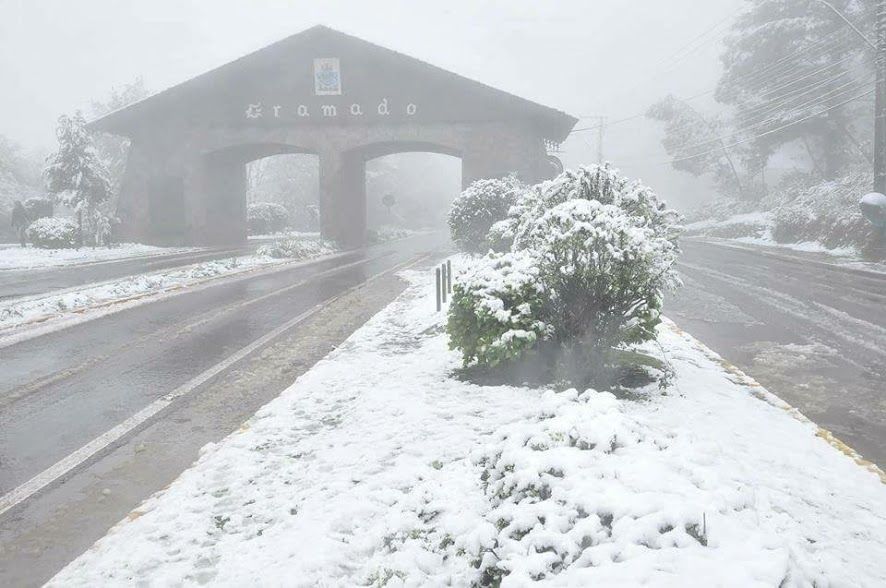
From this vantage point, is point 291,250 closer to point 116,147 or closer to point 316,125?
point 316,125

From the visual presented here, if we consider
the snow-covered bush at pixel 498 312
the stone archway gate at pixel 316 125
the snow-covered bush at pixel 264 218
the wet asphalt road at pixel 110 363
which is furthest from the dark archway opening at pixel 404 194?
the snow-covered bush at pixel 498 312

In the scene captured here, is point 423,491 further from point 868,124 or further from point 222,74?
point 868,124

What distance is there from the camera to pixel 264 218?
1937 inches

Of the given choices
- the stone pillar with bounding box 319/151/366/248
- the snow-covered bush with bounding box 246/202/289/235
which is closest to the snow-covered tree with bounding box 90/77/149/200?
the snow-covered bush with bounding box 246/202/289/235

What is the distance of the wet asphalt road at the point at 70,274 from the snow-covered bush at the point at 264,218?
27.0 metres

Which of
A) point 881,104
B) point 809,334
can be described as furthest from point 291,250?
point 881,104

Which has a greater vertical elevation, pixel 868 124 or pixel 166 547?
pixel 868 124

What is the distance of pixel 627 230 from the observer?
226 inches

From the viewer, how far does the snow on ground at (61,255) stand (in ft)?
66.9

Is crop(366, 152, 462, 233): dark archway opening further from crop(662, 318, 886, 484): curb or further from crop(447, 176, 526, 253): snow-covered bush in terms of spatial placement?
crop(662, 318, 886, 484): curb

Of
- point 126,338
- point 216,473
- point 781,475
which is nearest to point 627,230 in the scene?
point 781,475

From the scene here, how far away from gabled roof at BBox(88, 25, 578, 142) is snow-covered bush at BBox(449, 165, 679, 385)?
72.0 ft

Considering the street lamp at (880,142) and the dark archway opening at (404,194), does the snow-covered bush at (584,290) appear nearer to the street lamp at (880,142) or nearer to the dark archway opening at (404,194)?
the street lamp at (880,142)

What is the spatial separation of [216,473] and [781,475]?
3.91m
